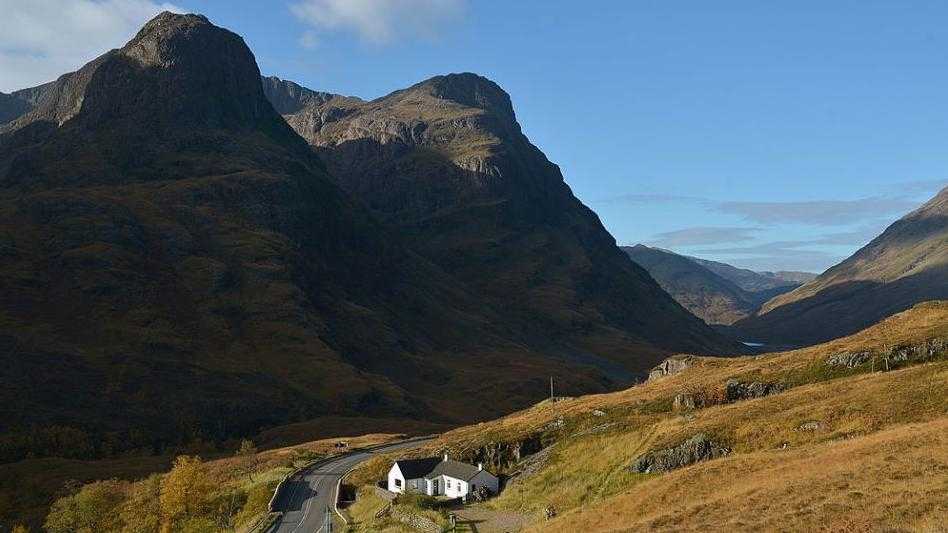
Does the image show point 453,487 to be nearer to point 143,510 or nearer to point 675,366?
point 143,510

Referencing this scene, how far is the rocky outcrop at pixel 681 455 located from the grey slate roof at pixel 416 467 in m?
22.2

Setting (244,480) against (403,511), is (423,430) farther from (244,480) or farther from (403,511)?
(403,511)

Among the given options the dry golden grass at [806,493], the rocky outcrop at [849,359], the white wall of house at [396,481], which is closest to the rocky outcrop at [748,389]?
the rocky outcrop at [849,359]

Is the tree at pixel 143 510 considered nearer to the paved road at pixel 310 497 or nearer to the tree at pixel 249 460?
the tree at pixel 249 460

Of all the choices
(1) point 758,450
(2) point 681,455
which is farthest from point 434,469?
(1) point 758,450

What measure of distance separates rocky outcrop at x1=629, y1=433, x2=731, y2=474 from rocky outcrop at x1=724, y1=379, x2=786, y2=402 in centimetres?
2003

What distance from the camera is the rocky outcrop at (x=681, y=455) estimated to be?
54.9 m

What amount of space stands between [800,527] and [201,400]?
480 feet

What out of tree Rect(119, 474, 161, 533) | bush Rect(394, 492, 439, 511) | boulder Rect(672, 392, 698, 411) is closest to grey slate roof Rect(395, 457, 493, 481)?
bush Rect(394, 492, 439, 511)

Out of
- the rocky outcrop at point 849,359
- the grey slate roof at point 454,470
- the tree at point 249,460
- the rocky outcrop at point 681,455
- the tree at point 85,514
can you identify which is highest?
the rocky outcrop at point 849,359

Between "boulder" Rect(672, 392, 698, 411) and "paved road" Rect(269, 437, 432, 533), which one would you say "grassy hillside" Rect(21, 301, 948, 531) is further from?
"paved road" Rect(269, 437, 432, 533)

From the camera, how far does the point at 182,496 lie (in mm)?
77312

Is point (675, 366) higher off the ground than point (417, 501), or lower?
higher

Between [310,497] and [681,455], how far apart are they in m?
38.2
